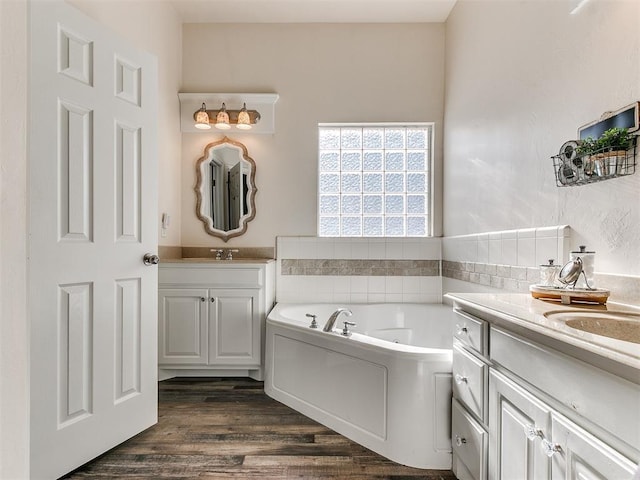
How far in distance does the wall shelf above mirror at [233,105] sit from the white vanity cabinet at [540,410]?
7.79ft

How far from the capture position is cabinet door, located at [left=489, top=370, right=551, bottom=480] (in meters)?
0.96

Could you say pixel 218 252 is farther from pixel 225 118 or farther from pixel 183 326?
pixel 225 118

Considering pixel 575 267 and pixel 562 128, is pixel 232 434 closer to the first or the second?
pixel 575 267

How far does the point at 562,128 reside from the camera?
1.62 m

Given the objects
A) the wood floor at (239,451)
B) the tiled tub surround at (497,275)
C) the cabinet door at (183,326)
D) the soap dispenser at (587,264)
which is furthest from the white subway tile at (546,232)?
the cabinet door at (183,326)

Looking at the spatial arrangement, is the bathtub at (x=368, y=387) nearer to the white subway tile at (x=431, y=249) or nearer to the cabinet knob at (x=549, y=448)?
the cabinet knob at (x=549, y=448)

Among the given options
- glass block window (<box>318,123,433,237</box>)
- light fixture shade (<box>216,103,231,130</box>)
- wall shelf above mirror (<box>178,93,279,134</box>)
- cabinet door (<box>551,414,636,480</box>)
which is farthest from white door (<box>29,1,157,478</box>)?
cabinet door (<box>551,414,636,480</box>)

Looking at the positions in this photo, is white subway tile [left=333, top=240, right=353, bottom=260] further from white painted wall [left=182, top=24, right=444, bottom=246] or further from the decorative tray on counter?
the decorative tray on counter

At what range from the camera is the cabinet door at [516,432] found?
3.16 feet

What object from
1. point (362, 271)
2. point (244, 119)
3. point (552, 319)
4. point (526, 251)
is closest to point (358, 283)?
point (362, 271)

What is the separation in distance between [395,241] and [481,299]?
5.95ft

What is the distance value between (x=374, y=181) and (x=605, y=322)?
237cm

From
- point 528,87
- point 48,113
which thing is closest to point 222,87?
point 48,113

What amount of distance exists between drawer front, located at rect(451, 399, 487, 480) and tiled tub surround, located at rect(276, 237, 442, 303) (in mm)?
1612
